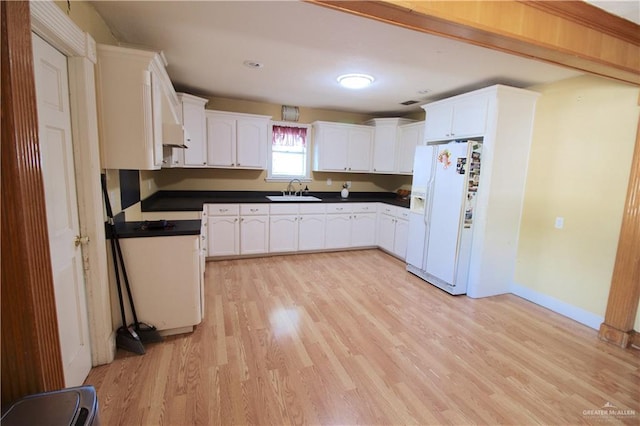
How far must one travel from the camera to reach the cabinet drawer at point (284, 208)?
14.0 ft

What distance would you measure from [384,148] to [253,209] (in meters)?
2.44

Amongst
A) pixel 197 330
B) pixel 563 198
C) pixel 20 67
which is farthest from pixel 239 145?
pixel 563 198

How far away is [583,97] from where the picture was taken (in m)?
2.79

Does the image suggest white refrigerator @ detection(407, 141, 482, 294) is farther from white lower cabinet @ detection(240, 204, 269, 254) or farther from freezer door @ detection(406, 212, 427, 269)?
white lower cabinet @ detection(240, 204, 269, 254)

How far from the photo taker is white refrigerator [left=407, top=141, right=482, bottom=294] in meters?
3.18

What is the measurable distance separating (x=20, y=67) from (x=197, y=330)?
2.05 m

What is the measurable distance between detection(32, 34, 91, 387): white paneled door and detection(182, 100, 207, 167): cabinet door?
2.27 meters

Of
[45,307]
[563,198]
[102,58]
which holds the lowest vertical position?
[45,307]

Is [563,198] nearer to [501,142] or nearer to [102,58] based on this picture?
[501,142]

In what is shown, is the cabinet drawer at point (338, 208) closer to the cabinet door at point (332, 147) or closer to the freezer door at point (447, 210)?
the cabinet door at point (332, 147)

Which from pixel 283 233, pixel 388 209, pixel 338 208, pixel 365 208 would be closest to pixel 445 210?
pixel 388 209

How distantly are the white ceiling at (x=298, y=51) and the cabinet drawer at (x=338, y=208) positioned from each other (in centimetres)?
165

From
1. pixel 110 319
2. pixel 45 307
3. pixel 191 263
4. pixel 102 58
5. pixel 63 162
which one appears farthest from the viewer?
pixel 191 263

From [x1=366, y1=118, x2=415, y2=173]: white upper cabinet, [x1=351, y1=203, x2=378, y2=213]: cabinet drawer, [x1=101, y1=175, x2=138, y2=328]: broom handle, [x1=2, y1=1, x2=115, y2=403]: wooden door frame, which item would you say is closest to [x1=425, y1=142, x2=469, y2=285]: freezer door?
[x1=351, y1=203, x2=378, y2=213]: cabinet drawer
